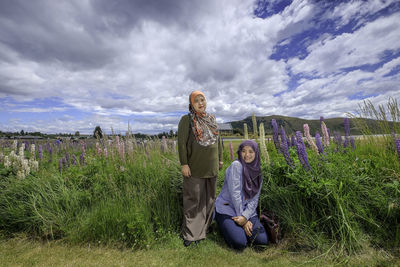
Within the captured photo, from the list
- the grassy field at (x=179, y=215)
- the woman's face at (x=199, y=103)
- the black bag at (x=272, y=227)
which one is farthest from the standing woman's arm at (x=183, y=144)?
the black bag at (x=272, y=227)

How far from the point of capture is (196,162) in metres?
3.01

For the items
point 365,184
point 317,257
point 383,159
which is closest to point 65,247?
point 317,257

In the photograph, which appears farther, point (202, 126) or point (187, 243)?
point (202, 126)

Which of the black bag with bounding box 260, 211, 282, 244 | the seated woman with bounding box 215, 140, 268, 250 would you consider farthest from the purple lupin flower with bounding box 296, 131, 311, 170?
the black bag with bounding box 260, 211, 282, 244

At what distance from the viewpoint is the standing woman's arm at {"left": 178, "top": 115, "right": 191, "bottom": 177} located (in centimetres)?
299

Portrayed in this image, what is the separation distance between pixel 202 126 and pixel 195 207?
125 cm

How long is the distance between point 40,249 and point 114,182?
134 centimetres

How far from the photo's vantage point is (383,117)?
4031 millimetres

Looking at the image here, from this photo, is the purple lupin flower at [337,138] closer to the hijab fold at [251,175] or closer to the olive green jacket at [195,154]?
the hijab fold at [251,175]

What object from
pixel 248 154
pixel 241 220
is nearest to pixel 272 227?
pixel 241 220

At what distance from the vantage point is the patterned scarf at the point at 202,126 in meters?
3.00

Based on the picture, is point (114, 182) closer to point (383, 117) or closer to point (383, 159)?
point (383, 159)

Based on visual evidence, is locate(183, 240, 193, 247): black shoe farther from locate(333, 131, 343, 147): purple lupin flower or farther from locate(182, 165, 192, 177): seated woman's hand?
locate(333, 131, 343, 147): purple lupin flower

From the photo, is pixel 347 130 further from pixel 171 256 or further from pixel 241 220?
pixel 171 256
